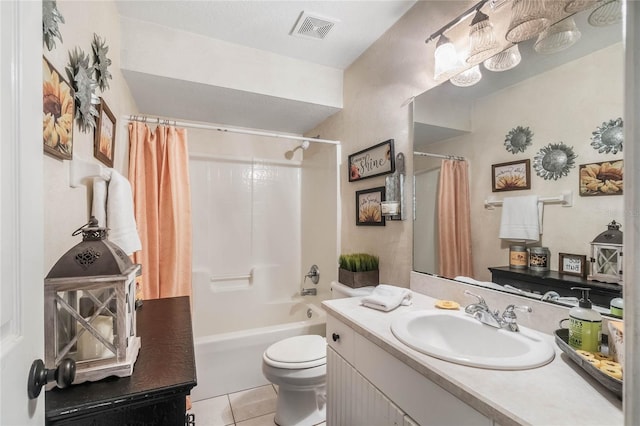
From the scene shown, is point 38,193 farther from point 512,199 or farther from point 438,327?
point 512,199

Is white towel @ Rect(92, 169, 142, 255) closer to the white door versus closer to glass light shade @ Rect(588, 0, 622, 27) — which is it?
the white door

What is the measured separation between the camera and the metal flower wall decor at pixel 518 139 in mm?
1108

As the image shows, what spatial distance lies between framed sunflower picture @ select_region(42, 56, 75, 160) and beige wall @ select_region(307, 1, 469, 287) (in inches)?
60.0

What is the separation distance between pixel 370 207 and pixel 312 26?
4.00ft

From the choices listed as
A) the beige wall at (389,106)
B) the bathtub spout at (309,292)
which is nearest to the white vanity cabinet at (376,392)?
the beige wall at (389,106)

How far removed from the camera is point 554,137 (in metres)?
1.03

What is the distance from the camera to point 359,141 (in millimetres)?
2133

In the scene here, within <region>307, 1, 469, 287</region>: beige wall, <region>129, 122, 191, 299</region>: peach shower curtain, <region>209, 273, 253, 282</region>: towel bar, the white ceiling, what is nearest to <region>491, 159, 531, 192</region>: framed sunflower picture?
<region>307, 1, 469, 287</region>: beige wall

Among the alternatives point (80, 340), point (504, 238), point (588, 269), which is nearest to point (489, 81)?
point (504, 238)

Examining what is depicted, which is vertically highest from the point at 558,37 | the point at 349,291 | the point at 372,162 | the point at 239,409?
the point at 558,37

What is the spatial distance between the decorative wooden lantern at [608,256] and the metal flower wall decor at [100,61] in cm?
201

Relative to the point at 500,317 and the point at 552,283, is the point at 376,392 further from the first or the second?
the point at 552,283

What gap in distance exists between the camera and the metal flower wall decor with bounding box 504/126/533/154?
1.11 metres

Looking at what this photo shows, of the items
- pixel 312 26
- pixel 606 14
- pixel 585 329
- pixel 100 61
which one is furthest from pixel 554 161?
pixel 100 61
